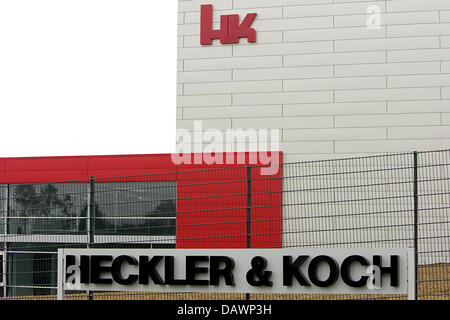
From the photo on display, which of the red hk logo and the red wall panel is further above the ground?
the red hk logo

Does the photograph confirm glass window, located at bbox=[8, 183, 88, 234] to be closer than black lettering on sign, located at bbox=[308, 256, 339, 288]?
No

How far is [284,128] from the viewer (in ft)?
49.9

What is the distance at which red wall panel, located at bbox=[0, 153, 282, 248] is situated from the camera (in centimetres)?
1275

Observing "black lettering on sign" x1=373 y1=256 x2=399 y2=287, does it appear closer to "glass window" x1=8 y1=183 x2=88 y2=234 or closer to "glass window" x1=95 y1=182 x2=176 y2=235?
"glass window" x1=95 y1=182 x2=176 y2=235

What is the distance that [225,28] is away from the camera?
15.7 metres

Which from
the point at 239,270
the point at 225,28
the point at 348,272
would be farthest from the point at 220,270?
the point at 225,28

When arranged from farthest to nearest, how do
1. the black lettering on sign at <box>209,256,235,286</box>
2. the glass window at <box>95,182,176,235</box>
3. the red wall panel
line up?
the red wall panel
the glass window at <box>95,182,176,235</box>
the black lettering on sign at <box>209,256,235,286</box>

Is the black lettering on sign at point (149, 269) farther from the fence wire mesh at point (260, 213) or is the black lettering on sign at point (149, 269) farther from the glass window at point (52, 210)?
the glass window at point (52, 210)

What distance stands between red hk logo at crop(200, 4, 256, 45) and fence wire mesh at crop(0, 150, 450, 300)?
3.04 meters

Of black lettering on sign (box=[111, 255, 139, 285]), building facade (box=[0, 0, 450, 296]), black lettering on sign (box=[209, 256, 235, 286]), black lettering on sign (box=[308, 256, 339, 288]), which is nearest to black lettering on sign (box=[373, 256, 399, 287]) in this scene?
black lettering on sign (box=[308, 256, 339, 288])

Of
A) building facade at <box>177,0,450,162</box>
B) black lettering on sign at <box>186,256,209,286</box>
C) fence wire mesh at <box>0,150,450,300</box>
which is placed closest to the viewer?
black lettering on sign at <box>186,256,209,286</box>

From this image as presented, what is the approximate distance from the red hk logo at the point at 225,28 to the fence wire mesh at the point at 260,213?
3.04 m

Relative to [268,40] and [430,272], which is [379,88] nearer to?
[268,40]

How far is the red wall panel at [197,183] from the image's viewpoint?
1275cm
